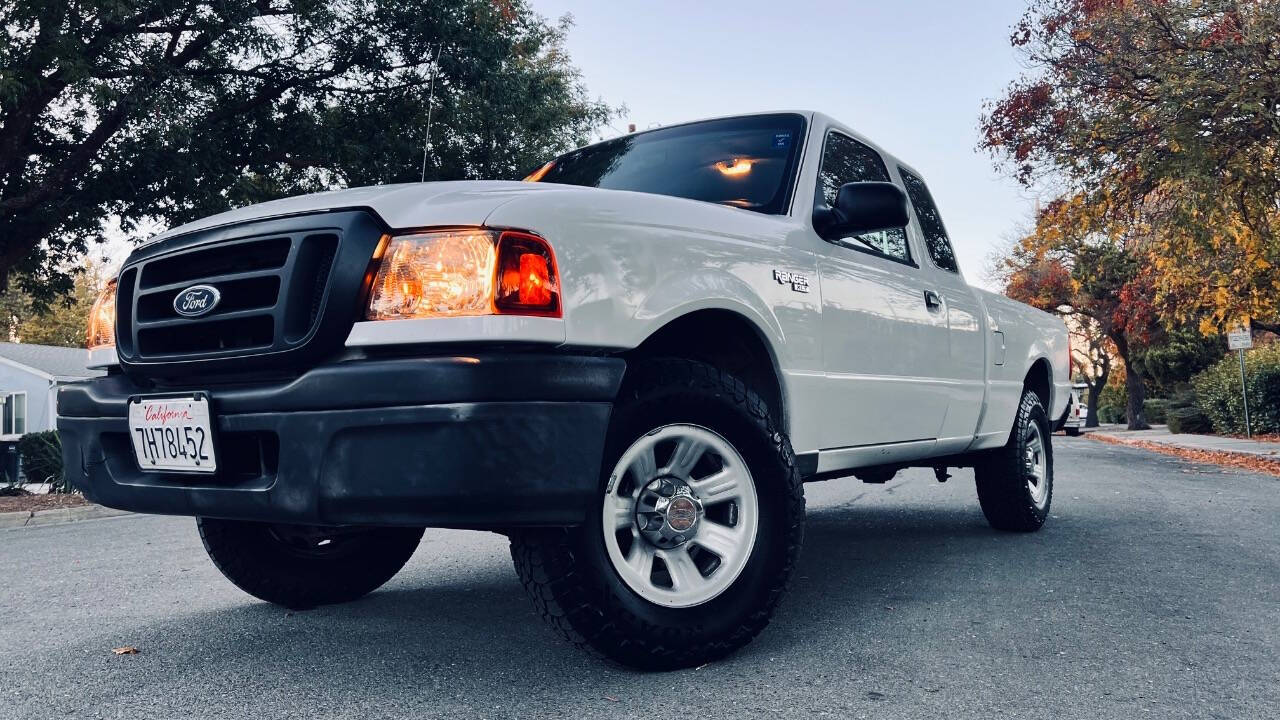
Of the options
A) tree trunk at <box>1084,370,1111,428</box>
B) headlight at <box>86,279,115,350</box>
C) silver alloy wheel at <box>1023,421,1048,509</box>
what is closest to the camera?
headlight at <box>86,279,115,350</box>

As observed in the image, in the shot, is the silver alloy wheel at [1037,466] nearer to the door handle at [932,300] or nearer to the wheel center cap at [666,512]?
the door handle at [932,300]

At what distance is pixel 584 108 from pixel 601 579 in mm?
21036

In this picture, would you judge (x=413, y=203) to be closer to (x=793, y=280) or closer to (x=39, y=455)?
(x=793, y=280)

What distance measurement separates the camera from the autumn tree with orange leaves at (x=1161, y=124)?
39.0 feet

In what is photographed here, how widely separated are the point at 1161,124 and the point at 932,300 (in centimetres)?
964

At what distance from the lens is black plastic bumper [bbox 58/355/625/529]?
7.74 feet

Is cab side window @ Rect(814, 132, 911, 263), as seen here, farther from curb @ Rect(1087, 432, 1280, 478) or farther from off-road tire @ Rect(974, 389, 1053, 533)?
curb @ Rect(1087, 432, 1280, 478)

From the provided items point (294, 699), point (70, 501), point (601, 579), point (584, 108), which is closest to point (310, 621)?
point (294, 699)

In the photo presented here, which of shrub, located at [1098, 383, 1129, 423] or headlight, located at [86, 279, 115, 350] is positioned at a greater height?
headlight, located at [86, 279, 115, 350]

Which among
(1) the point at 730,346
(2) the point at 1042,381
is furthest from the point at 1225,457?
(1) the point at 730,346

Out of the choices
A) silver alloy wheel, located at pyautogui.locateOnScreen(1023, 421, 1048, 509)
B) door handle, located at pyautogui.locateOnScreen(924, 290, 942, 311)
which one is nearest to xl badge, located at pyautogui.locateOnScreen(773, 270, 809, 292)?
door handle, located at pyautogui.locateOnScreen(924, 290, 942, 311)

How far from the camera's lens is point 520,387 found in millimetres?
2402

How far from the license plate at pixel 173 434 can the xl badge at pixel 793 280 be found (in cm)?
180

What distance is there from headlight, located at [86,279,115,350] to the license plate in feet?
1.57
